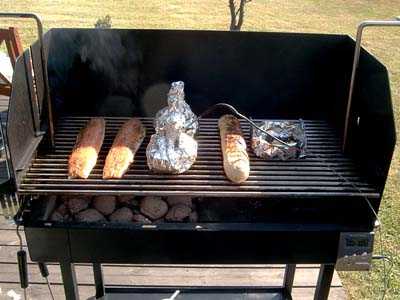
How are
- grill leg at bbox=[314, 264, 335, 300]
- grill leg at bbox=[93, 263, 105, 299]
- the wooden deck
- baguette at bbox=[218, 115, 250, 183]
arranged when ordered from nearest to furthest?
baguette at bbox=[218, 115, 250, 183], grill leg at bbox=[314, 264, 335, 300], grill leg at bbox=[93, 263, 105, 299], the wooden deck

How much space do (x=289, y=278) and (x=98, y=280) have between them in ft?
4.34

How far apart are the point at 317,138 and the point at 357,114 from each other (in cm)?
32

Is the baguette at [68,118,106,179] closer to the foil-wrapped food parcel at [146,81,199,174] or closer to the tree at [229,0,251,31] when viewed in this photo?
the foil-wrapped food parcel at [146,81,199,174]

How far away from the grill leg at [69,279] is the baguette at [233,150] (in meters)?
0.96

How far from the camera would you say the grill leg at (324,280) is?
2.57m

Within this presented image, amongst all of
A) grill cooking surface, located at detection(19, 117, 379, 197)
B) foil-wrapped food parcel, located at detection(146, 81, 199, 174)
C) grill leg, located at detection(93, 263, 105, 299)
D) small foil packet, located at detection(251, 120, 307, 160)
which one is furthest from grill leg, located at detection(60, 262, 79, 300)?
small foil packet, located at detection(251, 120, 307, 160)

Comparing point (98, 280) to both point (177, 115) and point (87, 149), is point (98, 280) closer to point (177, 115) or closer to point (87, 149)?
point (87, 149)

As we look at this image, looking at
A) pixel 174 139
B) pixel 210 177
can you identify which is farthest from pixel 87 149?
pixel 210 177

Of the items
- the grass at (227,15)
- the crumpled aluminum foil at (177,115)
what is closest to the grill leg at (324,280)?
the crumpled aluminum foil at (177,115)

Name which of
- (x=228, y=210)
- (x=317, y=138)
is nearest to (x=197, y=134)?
(x=228, y=210)

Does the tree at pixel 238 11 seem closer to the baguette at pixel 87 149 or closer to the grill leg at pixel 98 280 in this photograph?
the baguette at pixel 87 149

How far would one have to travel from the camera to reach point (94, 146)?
2.64 metres

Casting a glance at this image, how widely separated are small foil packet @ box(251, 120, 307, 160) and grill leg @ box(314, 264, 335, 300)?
0.63m

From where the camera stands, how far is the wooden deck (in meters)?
3.39
